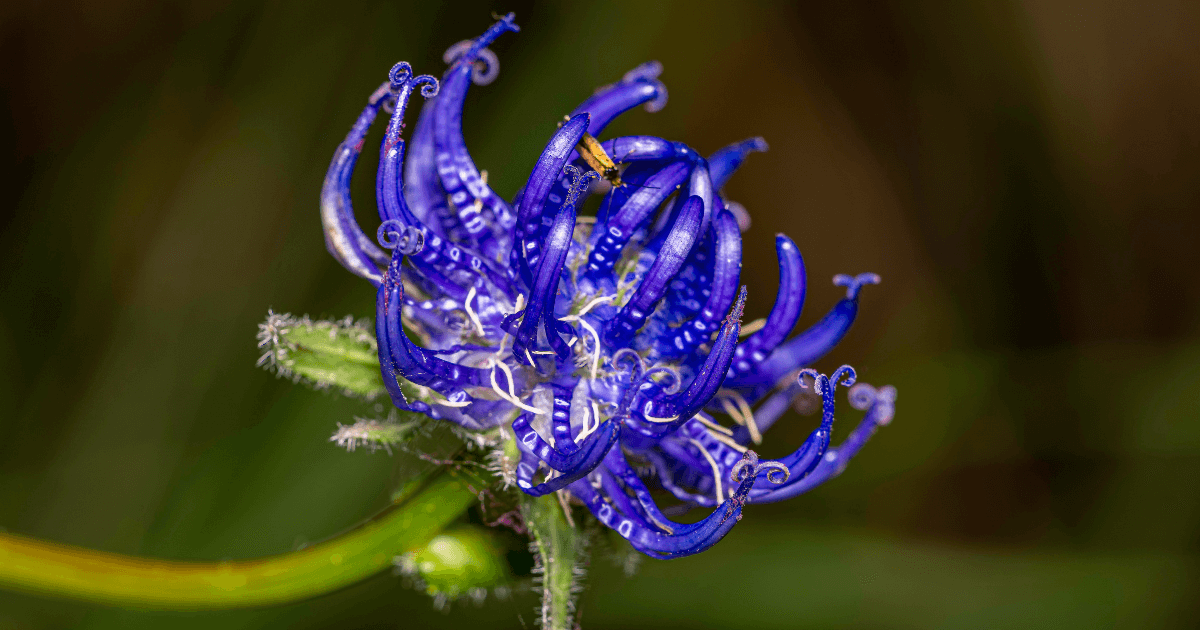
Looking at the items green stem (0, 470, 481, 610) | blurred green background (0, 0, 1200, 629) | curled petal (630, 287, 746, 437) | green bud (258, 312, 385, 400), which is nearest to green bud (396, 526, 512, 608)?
green stem (0, 470, 481, 610)

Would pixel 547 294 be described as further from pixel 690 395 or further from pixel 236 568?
pixel 236 568

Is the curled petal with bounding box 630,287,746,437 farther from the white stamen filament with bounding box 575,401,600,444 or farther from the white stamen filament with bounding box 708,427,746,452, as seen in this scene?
the white stamen filament with bounding box 708,427,746,452

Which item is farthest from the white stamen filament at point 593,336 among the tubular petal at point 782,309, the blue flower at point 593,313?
the tubular petal at point 782,309

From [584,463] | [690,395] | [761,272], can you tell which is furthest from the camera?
[761,272]

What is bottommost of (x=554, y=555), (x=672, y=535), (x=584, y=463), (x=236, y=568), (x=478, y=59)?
(x=236, y=568)

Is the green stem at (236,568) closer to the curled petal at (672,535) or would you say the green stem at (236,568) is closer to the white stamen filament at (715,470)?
the curled petal at (672,535)

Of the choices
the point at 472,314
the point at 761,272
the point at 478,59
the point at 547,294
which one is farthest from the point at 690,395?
the point at 761,272
